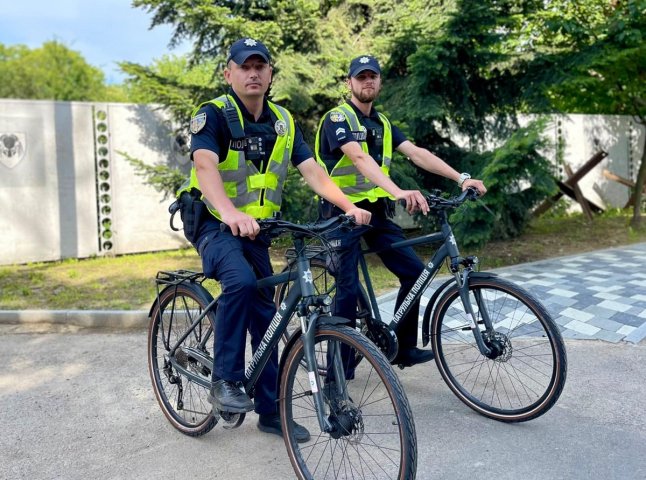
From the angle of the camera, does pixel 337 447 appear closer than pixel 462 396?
Yes

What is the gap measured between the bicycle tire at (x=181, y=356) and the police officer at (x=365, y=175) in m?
0.90

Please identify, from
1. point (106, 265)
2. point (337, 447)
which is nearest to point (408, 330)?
point (337, 447)

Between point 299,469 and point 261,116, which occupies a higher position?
point 261,116

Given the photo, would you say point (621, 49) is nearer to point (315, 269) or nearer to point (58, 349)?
point (315, 269)

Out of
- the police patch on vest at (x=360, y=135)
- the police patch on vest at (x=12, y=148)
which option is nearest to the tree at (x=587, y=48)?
the police patch on vest at (x=360, y=135)

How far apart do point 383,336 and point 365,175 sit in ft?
3.49

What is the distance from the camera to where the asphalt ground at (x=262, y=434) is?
9.98 ft

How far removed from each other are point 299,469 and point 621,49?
28.9 ft

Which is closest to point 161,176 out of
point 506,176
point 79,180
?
point 79,180

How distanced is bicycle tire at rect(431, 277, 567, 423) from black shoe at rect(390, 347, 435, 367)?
14 cm

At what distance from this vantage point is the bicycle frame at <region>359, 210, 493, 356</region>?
11.6 feet

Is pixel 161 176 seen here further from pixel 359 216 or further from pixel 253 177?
pixel 359 216

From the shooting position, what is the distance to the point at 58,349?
5254mm

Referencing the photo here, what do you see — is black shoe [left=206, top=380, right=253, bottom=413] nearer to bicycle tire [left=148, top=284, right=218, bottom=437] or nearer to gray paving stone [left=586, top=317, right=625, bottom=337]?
bicycle tire [left=148, top=284, right=218, bottom=437]
